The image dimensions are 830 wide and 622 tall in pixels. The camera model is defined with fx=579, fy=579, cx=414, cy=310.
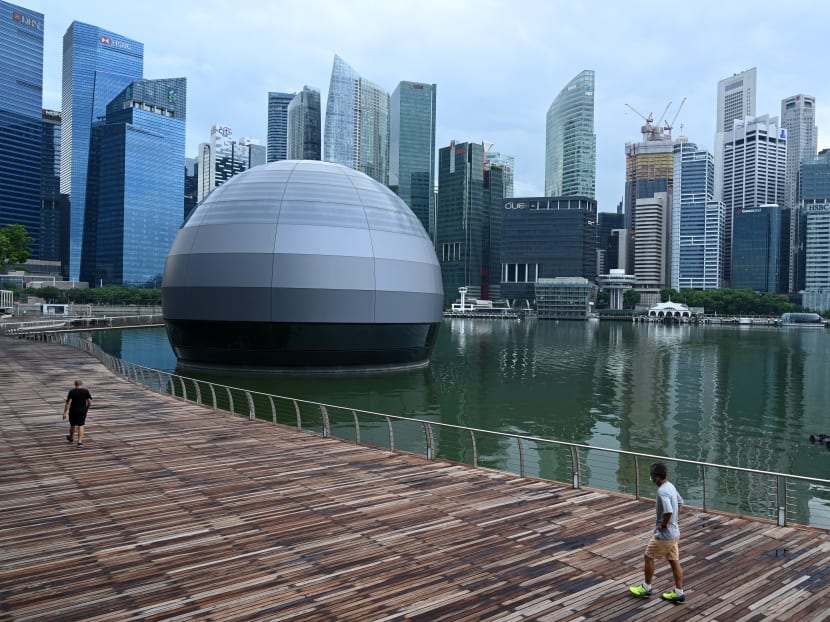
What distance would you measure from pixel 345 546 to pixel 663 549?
199 inches

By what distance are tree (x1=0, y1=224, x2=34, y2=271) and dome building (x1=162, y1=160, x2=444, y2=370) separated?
3871 cm

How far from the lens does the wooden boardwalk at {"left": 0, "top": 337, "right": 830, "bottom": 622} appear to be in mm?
7902

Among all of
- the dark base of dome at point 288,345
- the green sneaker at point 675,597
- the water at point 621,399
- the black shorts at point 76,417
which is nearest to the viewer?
the green sneaker at point 675,597

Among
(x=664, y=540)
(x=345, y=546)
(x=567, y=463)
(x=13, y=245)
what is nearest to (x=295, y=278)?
(x=567, y=463)

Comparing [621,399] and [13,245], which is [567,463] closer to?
[621,399]

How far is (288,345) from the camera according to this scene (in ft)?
128

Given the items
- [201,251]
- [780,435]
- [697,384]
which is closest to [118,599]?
[780,435]

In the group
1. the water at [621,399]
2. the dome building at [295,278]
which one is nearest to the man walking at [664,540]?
the water at [621,399]

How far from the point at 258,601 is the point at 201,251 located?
35.4 meters

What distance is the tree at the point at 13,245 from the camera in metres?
67.8

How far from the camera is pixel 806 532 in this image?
10781 millimetres

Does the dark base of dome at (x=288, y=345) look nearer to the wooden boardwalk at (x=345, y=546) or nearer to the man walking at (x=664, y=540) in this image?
the wooden boardwalk at (x=345, y=546)

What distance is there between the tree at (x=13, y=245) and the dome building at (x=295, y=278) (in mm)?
38715

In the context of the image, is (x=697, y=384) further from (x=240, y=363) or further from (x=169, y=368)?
(x=169, y=368)
